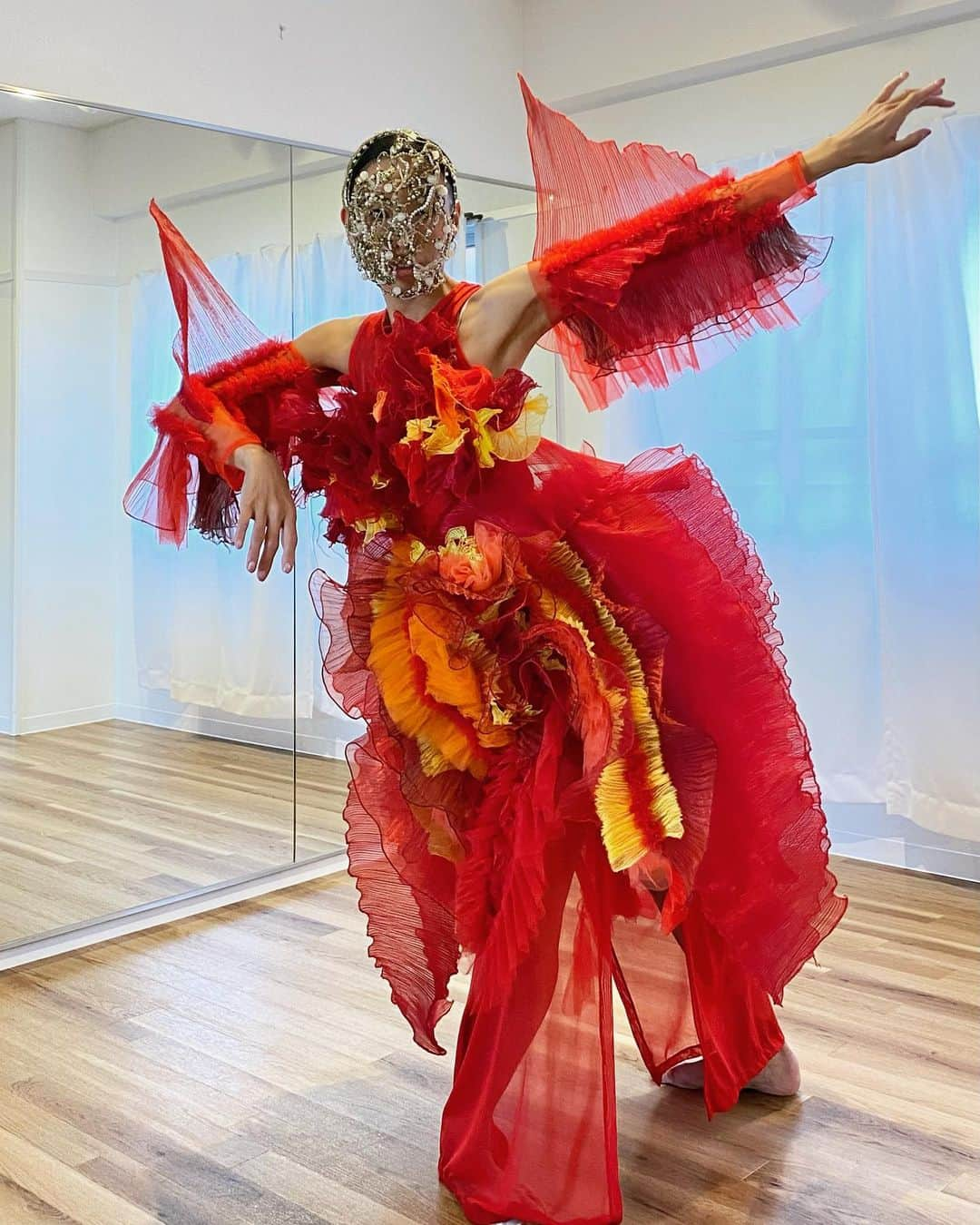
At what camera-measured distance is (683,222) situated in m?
1.76

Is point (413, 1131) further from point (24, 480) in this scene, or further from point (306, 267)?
point (306, 267)

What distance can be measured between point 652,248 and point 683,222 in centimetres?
5

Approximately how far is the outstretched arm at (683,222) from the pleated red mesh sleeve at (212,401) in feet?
1.08

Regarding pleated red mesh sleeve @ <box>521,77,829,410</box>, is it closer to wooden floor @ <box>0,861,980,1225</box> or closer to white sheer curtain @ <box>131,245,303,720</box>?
wooden floor @ <box>0,861,980,1225</box>

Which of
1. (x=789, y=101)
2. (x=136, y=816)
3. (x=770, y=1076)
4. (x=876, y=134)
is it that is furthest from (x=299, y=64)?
(x=770, y=1076)

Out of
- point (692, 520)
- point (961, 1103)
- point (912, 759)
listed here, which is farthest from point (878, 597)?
point (692, 520)

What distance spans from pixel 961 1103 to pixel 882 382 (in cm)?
204

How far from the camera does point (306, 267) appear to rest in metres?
3.56

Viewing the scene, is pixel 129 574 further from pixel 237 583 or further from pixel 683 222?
pixel 683 222

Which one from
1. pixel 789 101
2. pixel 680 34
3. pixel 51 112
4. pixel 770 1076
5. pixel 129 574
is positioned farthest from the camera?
pixel 680 34

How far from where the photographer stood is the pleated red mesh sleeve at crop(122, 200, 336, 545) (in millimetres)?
2084

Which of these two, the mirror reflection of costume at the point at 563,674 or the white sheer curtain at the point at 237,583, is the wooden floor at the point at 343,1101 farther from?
the white sheer curtain at the point at 237,583

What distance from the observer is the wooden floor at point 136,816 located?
9.95ft

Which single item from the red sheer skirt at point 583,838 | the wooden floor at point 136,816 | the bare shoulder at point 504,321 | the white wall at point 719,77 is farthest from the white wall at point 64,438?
the white wall at point 719,77
